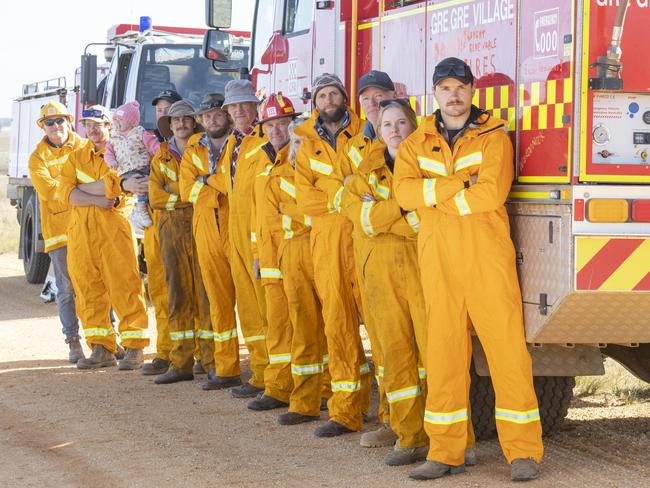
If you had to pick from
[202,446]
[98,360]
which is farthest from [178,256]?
[202,446]

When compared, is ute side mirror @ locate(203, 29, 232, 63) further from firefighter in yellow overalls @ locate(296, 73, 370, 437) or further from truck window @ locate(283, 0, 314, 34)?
firefighter in yellow overalls @ locate(296, 73, 370, 437)

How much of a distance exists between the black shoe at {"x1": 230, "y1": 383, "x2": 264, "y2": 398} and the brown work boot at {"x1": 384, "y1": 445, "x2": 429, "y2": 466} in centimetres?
224

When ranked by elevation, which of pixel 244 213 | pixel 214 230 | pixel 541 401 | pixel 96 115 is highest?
pixel 96 115

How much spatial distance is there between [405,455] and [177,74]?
8163mm

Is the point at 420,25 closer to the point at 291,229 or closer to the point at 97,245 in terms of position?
the point at 291,229

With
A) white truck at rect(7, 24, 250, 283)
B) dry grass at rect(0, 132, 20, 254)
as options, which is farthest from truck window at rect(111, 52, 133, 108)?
dry grass at rect(0, 132, 20, 254)

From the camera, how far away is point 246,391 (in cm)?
870

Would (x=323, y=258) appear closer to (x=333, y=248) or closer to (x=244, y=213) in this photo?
(x=333, y=248)

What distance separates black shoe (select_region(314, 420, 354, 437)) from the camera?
24.0 feet

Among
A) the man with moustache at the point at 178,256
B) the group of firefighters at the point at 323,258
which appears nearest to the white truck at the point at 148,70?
the group of firefighters at the point at 323,258

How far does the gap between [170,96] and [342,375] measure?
3.64 meters

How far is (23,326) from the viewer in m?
12.8

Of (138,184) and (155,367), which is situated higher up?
(138,184)

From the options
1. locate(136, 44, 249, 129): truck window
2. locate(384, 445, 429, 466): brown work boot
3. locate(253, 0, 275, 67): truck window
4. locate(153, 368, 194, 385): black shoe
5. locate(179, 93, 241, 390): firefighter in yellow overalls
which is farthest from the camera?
locate(136, 44, 249, 129): truck window
